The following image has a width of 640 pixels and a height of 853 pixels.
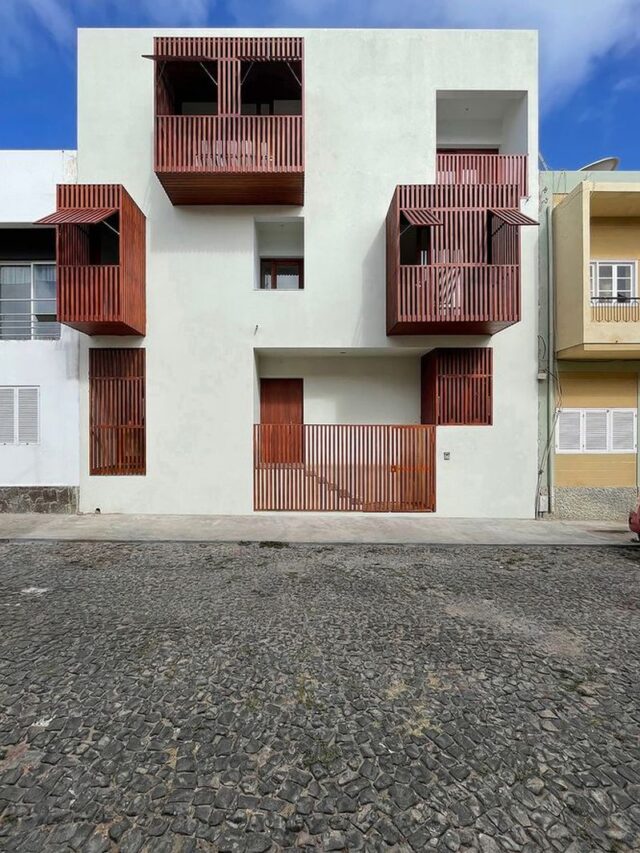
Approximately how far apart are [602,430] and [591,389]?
1.12 meters

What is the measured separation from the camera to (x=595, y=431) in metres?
10.9

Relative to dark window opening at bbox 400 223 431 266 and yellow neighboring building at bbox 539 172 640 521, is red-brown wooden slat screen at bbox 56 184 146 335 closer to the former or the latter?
dark window opening at bbox 400 223 431 266

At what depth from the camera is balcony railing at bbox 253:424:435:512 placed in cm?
1045

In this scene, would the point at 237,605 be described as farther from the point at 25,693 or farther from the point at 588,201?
the point at 588,201

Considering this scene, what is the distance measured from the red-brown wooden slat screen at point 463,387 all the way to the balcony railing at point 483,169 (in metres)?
4.39

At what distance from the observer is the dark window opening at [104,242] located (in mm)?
10258

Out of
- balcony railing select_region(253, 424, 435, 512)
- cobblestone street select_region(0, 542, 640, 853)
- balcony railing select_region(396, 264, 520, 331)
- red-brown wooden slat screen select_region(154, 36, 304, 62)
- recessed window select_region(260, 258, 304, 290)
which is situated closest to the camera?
cobblestone street select_region(0, 542, 640, 853)

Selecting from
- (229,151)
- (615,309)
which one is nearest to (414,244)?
(229,151)

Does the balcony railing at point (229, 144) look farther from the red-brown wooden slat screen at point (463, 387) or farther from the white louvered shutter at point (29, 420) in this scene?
the white louvered shutter at point (29, 420)

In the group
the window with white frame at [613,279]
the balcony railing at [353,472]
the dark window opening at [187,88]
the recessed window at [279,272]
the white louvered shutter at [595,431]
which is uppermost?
the dark window opening at [187,88]

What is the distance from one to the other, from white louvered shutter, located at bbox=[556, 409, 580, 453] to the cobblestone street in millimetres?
5740

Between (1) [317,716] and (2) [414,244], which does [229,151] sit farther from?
(1) [317,716]

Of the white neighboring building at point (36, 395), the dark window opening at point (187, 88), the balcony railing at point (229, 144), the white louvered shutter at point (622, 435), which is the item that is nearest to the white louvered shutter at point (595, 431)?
the white louvered shutter at point (622, 435)

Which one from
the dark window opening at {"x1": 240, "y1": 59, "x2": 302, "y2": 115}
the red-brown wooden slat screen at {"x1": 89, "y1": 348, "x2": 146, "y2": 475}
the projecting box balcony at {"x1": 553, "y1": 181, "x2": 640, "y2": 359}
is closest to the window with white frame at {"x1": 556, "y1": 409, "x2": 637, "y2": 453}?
the projecting box balcony at {"x1": 553, "y1": 181, "x2": 640, "y2": 359}
